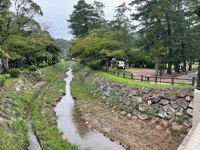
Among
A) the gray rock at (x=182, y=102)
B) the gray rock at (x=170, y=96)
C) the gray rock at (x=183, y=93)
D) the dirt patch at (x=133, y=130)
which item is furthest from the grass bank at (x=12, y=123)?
the gray rock at (x=183, y=93)

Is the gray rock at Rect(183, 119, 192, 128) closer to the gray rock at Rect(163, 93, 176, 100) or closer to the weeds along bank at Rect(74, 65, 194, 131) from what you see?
the weeds along bank at Rect(74, 65, 194, 131)

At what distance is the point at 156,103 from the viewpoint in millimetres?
13938

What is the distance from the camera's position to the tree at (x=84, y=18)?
45.7 metres

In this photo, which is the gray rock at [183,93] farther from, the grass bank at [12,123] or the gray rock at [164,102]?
the grass bank at [12,123]

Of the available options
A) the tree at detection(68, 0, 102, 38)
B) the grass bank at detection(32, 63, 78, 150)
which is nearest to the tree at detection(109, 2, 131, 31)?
the tree at detection(68, 0, 102, 38)

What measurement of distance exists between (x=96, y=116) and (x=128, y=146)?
4690 mm

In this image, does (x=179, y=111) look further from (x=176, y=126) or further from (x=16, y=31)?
(x=16, y=31)

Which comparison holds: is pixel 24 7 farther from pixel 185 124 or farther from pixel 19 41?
pixel 185 124

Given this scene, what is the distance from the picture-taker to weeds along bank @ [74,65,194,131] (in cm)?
1230

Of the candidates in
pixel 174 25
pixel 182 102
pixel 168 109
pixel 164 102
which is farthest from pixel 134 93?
pixel 174 25

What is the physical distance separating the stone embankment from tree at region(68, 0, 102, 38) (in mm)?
29635

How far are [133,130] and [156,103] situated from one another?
99.5 inches

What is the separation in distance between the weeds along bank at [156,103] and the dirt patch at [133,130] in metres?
0.45

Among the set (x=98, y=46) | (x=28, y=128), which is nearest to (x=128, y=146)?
(x=28, y=128)
